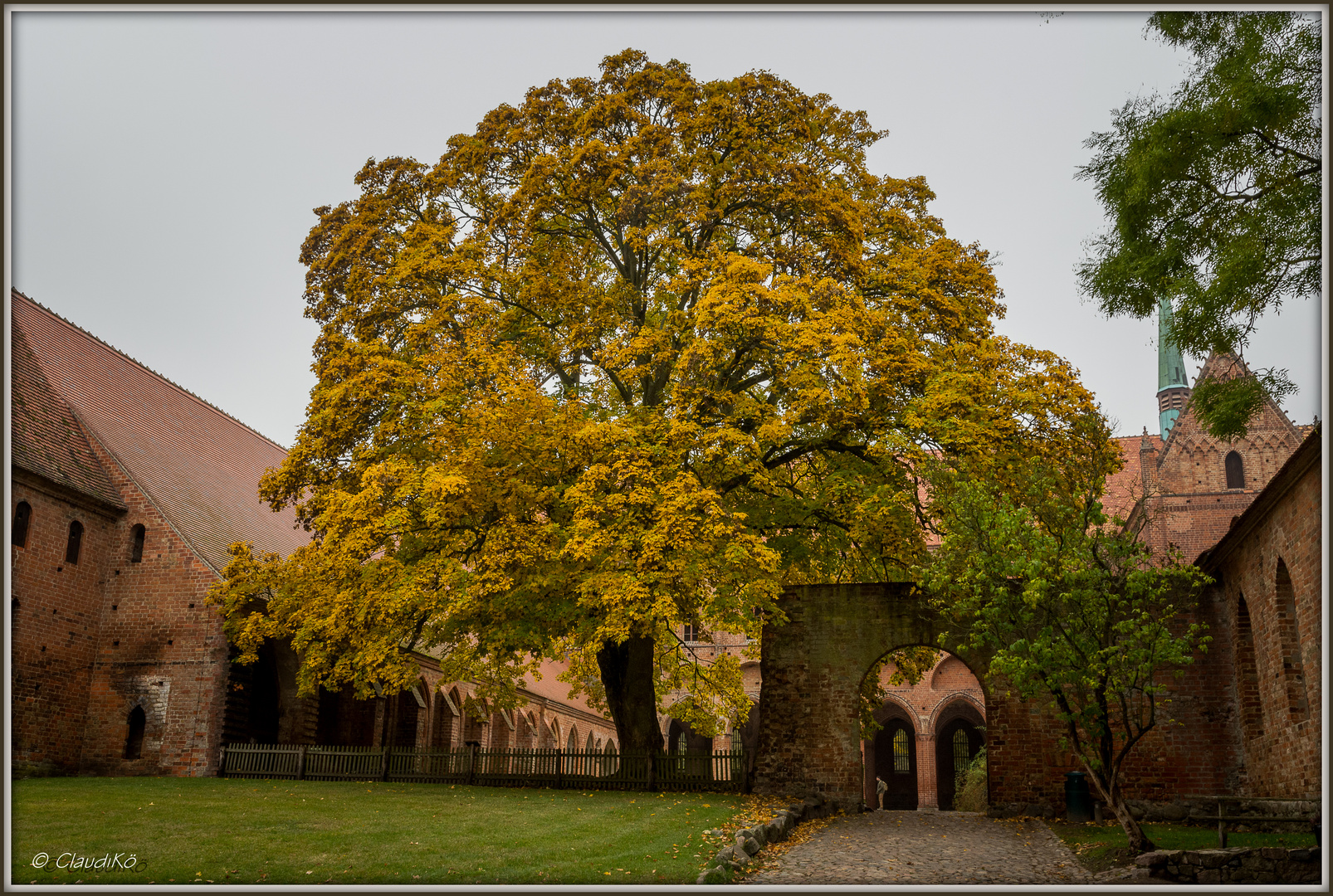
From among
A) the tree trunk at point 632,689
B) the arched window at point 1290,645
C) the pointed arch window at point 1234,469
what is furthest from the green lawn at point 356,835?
the pointed arch window at point 1234,469

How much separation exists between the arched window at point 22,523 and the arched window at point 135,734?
4190mm

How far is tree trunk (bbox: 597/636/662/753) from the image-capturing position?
1997 cm

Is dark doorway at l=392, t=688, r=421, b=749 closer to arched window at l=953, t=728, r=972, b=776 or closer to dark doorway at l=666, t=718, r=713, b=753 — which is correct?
dark doorway at l=666, t=718, r=713, b=753

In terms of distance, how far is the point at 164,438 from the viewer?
26.0m

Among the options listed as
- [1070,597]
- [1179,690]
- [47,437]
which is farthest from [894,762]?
[47,437]

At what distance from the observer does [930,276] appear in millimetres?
18359

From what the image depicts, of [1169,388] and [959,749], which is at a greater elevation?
[1169,388]

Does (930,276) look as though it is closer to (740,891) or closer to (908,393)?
(908,393)

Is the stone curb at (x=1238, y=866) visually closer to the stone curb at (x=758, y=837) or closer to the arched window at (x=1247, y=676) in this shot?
the stone curb at (x=758, y=837)

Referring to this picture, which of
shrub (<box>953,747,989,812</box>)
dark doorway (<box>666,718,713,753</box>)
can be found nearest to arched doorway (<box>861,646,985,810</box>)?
shrub (<box>953,747,989,812</box>)

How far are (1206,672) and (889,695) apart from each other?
2346 centimetres

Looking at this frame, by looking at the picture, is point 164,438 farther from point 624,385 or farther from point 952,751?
point 952,751

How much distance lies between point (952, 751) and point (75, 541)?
116ft

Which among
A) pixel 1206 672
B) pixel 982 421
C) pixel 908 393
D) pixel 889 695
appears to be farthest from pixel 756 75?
pixel 889 695
